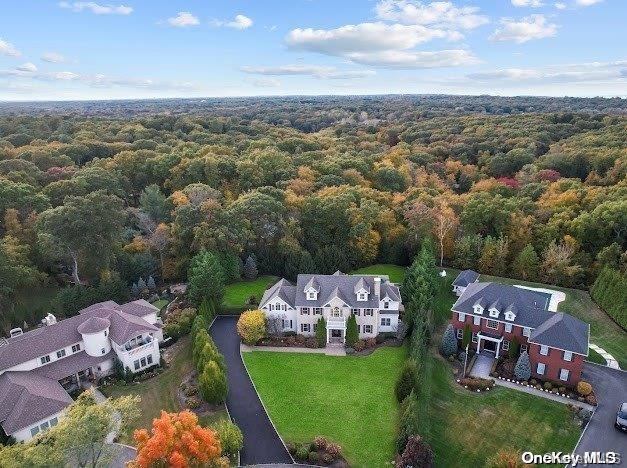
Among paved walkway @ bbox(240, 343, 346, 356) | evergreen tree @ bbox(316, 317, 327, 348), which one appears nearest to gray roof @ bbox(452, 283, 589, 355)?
paved walkway @ bbox(240, 343, 346, 356)

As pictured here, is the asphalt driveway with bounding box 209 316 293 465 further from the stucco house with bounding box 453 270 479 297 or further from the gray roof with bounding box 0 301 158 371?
the stucco house with bounding box 453 270 479 297

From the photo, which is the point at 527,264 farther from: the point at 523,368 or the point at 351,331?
the point at 351,331

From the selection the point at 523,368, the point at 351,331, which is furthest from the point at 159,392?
the point at 523,368

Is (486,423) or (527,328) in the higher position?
(527,328)

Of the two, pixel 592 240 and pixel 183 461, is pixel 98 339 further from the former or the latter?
pixel 592 240

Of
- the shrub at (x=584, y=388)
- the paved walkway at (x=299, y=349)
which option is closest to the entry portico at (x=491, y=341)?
the shrub at (x=584, y=388)

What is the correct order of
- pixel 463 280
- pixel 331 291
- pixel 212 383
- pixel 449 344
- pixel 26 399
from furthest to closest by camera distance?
1. pixel 463 280
2. pixel 331 291
3. pixel 449 344
4. pixel 212 383
5. pixel 26 399
